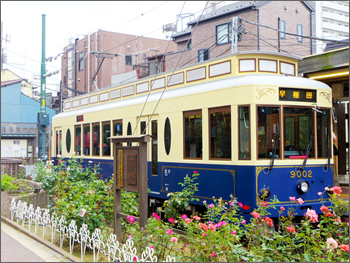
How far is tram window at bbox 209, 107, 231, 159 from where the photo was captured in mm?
7676

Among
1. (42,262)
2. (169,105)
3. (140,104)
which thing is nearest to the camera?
(42,262)

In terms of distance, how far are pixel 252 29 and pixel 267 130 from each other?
17801mm

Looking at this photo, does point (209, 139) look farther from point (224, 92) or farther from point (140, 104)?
point (140, 104)

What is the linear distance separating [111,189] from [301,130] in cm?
363

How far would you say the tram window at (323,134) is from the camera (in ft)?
26.2

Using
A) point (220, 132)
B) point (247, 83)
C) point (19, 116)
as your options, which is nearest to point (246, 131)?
point (220, 132)

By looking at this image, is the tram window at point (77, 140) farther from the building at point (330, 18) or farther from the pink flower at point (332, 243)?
the building at point (330, 18)

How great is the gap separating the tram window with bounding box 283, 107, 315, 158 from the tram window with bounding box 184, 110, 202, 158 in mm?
1668

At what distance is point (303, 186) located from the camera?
7590 mm

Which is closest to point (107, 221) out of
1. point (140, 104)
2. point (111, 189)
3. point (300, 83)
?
point (111, 189)

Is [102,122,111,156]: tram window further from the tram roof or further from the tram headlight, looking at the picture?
the tram headlight

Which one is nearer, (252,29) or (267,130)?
(267,130)

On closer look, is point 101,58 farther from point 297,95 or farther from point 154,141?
point 297,95

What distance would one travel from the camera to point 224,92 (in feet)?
25.5
